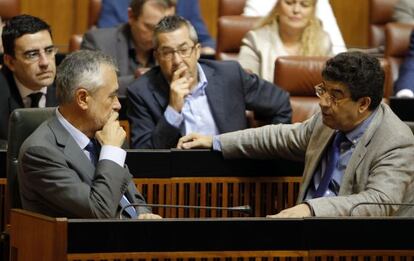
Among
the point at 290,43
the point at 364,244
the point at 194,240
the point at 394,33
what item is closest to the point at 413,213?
the point at 364,244

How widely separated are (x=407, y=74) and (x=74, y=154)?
2614 millimetres

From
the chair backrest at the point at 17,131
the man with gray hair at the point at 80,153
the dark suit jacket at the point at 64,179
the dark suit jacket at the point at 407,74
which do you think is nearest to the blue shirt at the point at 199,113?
the chair backrest at the point at 17,131

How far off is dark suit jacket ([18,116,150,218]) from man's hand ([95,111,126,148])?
0.09 m

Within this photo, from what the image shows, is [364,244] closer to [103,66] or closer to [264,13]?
[103,66]

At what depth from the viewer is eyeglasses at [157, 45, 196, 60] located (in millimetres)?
4090

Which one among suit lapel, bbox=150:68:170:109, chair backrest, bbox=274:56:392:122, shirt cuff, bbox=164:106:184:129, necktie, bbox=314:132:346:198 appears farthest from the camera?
chair backrest, bbox=274:56:392:122

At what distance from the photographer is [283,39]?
5.07 m

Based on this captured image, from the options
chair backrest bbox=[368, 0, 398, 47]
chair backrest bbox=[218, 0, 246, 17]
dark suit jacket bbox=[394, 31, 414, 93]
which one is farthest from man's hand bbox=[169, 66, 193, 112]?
chair backrest bbox=[368, 0, 398, 47]

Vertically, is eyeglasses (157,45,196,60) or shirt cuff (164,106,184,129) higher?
eyeglasses (157,45,196,60)

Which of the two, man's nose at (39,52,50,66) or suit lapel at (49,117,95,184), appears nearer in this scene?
suit lapel at (49,117,95,184)

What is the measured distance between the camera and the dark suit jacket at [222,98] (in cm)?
402

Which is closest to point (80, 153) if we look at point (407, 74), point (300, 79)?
point (300, 79)

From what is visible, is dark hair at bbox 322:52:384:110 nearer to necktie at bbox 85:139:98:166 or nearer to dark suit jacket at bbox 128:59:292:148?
necktie at bbox 85:139:98:166

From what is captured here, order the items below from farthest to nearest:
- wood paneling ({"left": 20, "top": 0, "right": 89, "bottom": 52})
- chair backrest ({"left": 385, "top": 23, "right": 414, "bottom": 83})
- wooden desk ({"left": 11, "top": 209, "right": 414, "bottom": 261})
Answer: wood paneling ({"left": 20, "top": 0, "right": 89, "bottom": 52})
chair backrest ({"left": 385, "top": 23, "right": 414, "bottom": 83})
wooden desk ({"left": 11, "top": 209, "right": 414, "bottom": 261})
